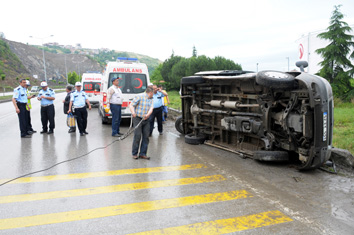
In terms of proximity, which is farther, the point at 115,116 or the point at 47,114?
the point at 47,114

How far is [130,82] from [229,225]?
338 inches

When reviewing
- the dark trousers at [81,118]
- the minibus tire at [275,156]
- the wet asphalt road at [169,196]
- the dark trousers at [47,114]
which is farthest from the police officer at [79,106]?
the minibus tire at [275,156]

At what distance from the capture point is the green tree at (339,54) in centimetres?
1634

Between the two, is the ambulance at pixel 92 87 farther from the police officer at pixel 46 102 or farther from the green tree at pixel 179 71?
the green tree at pixel 179 71

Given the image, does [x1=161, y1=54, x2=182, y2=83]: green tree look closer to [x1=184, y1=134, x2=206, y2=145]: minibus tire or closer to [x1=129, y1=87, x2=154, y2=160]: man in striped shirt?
[x1=184, y1=134, x2=206, y2=145]: minibus tire

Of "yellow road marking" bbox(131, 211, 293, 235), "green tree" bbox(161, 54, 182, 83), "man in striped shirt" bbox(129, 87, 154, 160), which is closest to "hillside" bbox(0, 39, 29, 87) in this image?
"green tree" bbox(161, 54, 182, 83)

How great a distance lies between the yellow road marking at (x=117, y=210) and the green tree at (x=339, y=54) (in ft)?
48.1

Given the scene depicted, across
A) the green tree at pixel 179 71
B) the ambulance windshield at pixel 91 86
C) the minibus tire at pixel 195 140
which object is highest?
the green tree at pixel 179 71

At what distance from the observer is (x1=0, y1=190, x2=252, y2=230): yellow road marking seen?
11.7 feet

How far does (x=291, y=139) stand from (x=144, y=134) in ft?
10.2

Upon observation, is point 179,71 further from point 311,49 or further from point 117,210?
point 117,210

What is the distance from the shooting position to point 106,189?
470 cm

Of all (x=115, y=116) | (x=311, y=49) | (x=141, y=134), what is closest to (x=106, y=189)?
(x=141, y=134)

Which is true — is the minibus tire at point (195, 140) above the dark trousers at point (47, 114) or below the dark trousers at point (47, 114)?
below
